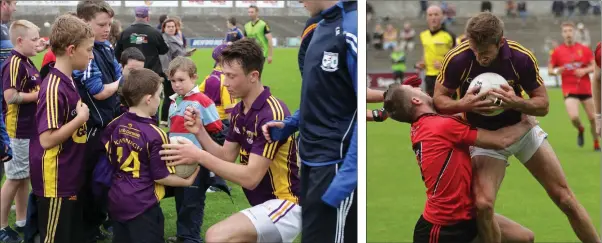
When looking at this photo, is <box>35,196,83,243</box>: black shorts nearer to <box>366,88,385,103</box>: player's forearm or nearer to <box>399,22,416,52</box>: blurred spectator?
<box>366,88,385,103</box>: player's forearm

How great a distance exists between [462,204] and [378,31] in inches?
33.2

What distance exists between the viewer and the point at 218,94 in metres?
3.21

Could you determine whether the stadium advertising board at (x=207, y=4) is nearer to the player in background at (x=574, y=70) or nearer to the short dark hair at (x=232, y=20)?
the short dark hair at (x=232, y=20)

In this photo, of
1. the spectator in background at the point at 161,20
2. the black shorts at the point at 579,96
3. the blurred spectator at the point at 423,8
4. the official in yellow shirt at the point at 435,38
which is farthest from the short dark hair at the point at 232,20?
the black shorts at the point at 579,96

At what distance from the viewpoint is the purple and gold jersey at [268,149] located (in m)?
2.38

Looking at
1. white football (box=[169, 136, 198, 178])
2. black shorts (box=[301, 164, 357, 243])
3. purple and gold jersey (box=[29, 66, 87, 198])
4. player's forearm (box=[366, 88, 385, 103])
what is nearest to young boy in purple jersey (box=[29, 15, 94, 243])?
purple and gold jersey (box=[29, 66, 87, 198])

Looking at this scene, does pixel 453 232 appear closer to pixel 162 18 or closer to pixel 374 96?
pixel 374 96

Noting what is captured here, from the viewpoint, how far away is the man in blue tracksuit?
214 centimetres

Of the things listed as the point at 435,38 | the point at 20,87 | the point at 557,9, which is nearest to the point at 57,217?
the point at 20,87

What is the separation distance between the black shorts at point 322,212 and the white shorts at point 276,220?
0.35 ft

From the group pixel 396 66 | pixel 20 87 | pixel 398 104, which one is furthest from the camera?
pixel 396 66

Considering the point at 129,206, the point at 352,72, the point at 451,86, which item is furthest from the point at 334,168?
the point at 129,206

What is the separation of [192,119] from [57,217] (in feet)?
2.35

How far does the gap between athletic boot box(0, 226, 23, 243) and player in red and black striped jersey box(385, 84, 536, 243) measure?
6.02ft
